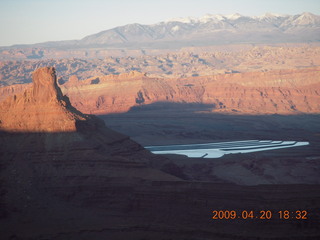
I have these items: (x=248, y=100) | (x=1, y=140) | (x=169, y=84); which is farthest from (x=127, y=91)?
(x=1, y=140)

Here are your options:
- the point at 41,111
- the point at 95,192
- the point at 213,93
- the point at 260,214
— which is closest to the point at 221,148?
the point at 41,111

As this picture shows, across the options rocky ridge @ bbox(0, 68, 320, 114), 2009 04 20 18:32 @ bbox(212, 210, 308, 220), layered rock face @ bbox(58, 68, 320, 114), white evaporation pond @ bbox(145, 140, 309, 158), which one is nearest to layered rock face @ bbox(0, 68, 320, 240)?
2009 04 20 18:32 @ bbox(212, 210, 308, 220)

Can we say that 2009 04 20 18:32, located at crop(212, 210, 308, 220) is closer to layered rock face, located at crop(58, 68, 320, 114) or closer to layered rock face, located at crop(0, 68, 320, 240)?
layered rock face, located at crop(0, 68, 320, 240)

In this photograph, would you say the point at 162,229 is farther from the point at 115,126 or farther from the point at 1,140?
the point at 115,126

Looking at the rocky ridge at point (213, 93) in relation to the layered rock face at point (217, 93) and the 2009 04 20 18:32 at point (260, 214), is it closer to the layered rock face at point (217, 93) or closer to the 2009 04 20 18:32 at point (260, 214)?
the layered rock face at point (217, 93)

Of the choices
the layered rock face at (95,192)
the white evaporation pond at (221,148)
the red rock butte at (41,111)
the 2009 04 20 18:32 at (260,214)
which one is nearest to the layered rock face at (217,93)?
the white evaporation pond at (221,148)

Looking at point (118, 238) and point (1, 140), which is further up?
point (1, 140)
